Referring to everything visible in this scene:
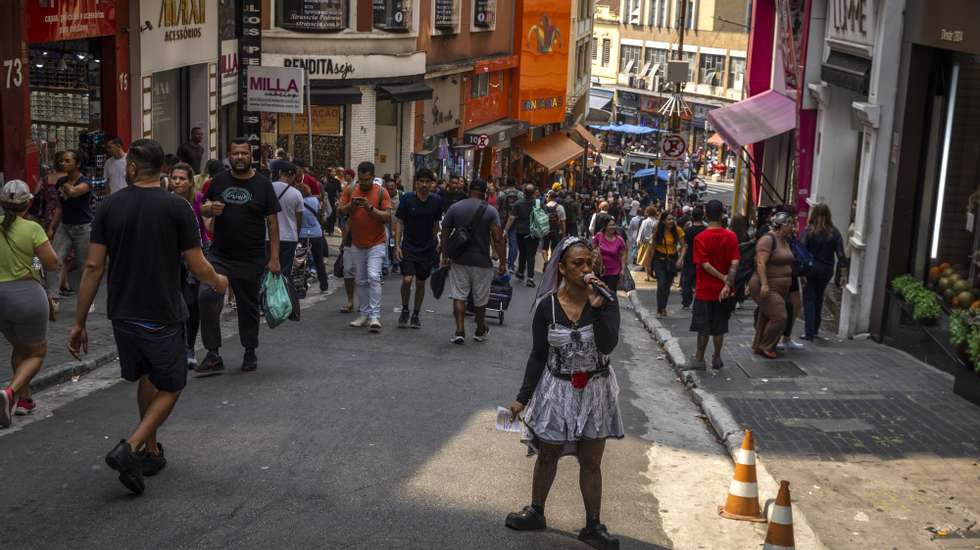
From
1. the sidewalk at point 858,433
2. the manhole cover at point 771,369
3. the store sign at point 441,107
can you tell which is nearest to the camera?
the sidewalk at point 858,433

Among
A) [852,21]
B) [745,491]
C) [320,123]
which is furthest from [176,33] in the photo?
[745,491]

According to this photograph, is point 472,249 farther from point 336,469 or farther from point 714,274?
point 336,469

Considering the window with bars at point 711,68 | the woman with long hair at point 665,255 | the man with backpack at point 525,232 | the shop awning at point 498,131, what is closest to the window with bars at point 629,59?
the window with bars at point 711,68

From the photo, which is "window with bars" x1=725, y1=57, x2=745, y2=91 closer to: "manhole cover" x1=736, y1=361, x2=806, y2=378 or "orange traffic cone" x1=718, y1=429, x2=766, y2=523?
"manhole cover" x1=736, y1=361, x2=806, y2=378

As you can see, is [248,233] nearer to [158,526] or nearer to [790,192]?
[158,526]

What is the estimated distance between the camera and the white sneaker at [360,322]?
14.0 meters

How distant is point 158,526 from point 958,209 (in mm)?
10456

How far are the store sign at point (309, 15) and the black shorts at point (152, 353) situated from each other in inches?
1068

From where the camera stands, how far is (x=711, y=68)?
275ft

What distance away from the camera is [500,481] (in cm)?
811

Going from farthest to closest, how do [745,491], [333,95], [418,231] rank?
[333,95] < [418,231] < [745,491]

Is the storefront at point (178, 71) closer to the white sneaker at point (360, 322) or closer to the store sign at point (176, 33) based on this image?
the store sign at point (176, 33)

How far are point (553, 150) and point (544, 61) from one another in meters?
4.54

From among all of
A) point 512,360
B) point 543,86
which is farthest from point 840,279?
point 543,86
